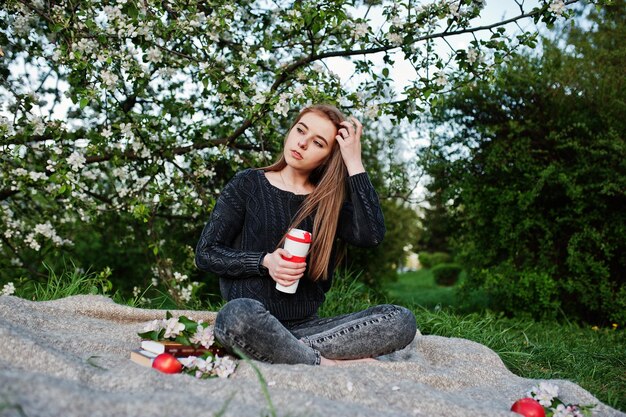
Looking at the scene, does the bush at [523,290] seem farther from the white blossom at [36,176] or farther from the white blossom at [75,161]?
the white blossom at [36,176]

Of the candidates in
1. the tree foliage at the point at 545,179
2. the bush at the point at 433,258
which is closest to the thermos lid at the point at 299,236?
the tree foliage at the point at 545,179

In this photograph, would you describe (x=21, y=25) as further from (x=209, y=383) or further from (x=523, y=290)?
(x=523, y=290)

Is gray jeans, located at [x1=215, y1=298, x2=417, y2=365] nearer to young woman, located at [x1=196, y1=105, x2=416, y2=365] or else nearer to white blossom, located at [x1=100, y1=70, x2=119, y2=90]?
young woman, located at [x1=196, y1=105, x2=416, y2=365]

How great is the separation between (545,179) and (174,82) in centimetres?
318

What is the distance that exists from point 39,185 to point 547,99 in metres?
4.33

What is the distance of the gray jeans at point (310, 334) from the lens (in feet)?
7.44

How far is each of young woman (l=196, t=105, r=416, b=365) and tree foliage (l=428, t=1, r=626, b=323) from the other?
2.94 metres

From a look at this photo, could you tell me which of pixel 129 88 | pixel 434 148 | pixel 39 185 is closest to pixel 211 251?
pixel 39 185

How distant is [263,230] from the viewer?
2.70 metres

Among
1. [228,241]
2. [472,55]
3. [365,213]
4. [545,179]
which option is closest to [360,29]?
[472,55]

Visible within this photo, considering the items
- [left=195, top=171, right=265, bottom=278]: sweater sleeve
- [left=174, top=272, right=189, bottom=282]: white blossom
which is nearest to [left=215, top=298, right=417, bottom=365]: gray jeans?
[left=195, top=171, right=265, bottom=278]: sweater sleeve

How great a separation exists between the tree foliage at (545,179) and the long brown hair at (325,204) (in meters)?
2.89

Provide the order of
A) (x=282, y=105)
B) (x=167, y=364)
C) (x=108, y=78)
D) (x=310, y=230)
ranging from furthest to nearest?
(x=282, y=105), (x=108, y=78), (x=310, y=230), (x=167, y=364)

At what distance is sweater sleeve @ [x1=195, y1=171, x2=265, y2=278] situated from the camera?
2543 mm
